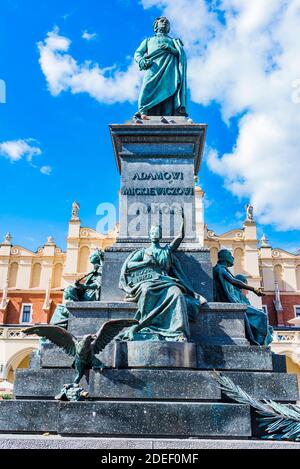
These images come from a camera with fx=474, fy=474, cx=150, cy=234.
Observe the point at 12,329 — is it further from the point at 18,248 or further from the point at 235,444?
the point at 235,444

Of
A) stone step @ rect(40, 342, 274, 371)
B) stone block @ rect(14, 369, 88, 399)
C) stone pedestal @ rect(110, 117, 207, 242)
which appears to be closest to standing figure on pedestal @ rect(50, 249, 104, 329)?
stone pedestal @ rect(110, 117, 207, 242)

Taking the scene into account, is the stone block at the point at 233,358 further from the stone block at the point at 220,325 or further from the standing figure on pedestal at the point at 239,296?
the standing figure on pedestal at the point at 239,296

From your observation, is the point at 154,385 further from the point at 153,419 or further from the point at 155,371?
the point at 153,419

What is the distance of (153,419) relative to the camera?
509 cm

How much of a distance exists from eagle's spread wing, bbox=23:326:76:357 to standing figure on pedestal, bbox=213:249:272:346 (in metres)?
2.56

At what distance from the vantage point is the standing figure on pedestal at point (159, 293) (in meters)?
6.19

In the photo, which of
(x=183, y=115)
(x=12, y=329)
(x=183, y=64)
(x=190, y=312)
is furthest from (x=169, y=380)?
(x=12, y=329)

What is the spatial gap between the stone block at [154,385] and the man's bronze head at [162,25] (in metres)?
7.09

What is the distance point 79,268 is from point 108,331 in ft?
133

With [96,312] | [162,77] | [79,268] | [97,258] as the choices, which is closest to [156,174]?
[97,258]

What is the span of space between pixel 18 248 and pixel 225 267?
138 feet

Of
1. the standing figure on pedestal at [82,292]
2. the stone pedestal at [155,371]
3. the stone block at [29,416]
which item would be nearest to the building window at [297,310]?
the stone pedestal at [155,371]
